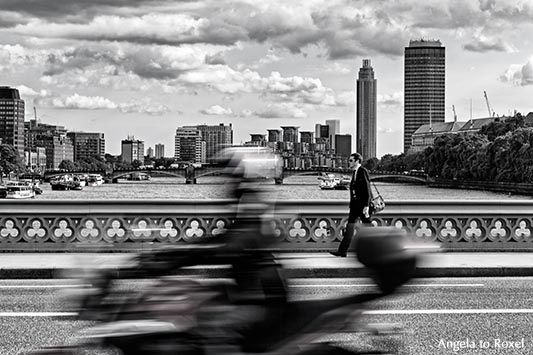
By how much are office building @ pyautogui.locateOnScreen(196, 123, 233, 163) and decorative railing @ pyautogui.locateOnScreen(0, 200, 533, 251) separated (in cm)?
1007

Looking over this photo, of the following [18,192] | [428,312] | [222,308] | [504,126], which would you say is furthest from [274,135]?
[504,126]

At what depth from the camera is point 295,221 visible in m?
16.6

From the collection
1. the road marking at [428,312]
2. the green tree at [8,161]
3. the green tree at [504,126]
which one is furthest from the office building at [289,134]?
the green tree at [8,161]

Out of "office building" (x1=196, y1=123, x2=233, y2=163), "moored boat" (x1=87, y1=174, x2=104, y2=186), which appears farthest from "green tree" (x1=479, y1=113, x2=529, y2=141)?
"office building" (x1=196, y1=123, x2=233, y2=163)

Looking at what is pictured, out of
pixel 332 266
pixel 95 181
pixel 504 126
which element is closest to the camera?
pixel 332 266

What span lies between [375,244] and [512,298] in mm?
8239

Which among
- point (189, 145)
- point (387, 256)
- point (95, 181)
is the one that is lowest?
point (95, 181)

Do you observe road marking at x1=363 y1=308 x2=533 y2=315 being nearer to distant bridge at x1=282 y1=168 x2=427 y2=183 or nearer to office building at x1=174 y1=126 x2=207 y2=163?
distant bridge at x1=282 y1=168 x2=427 y2=183

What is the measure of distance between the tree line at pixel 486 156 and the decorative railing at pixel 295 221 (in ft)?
262

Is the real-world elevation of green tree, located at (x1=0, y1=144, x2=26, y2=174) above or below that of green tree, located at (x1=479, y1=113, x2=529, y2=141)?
below

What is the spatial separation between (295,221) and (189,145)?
10637 mm

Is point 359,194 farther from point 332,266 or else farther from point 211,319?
point 211,319

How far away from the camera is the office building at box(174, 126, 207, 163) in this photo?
5422 millimetres

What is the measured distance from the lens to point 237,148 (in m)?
4.58
